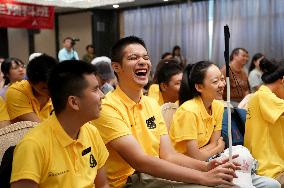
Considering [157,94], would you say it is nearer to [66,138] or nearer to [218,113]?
[218,113]

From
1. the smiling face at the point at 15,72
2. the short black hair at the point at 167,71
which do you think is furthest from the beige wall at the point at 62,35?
the short black hair at the point at 167,71

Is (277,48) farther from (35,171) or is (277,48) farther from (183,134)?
(35,171)

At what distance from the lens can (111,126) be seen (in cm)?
192

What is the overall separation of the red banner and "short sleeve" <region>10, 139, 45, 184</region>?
5.75 m

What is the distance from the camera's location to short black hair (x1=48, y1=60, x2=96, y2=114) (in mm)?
1584

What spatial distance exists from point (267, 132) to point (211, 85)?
1.55 ft

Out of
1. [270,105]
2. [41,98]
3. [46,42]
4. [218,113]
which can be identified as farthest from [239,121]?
[46,42]

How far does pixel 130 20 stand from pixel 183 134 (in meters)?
8.08

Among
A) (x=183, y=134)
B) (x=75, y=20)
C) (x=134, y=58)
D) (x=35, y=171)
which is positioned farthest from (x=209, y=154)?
(x=75, y=20)

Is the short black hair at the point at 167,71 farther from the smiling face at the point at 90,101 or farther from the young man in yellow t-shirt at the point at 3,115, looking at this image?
the smiling face at the point at 90,101

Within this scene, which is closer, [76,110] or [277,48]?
[76,110]

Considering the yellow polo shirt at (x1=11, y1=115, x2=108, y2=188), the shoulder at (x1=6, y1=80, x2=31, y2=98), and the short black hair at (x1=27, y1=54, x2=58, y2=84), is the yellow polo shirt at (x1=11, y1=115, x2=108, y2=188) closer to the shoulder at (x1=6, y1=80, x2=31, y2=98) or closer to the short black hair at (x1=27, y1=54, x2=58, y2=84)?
the short black hair at (x1=27, y1=54, x2=58, y2=84)

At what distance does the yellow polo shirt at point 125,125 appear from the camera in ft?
6.35

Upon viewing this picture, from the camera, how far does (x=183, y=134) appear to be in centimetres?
242
